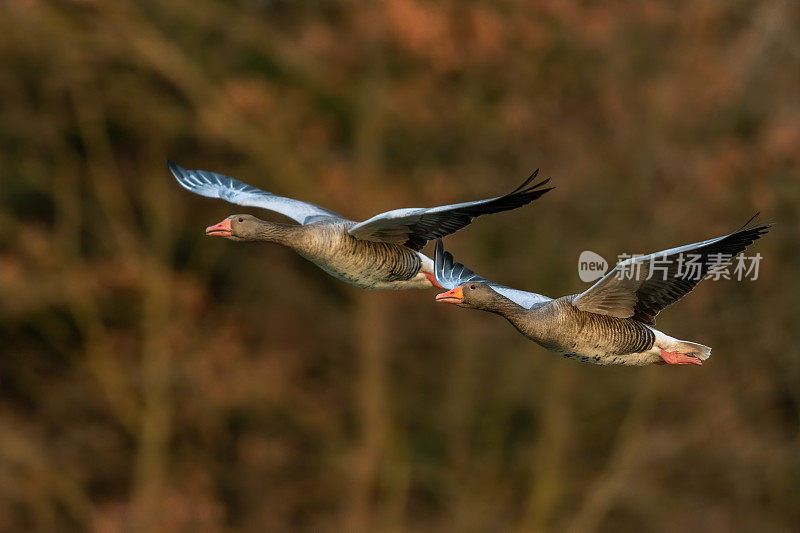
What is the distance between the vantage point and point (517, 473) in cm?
2153

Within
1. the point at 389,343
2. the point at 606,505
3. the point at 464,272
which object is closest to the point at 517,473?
the point at 606,505

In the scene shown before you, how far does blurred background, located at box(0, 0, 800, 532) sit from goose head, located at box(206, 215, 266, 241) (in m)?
12.3

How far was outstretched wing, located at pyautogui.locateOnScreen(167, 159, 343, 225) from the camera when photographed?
7988 mm

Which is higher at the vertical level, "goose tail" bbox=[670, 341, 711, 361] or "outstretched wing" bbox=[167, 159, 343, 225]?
"outstretched wing" bbox=[167, 159, 343, 225]

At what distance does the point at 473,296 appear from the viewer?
6.27 meters

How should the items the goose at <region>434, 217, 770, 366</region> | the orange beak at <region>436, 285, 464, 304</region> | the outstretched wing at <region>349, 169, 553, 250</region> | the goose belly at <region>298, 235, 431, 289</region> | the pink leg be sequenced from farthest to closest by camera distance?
the goose belly at <region>298, 235, 431, 289</region>, the pink leg, the orange beak at <region>436, 285, 464, 304</region>, the goose at <region>434, 217, 770, 366</region>, the outstretched wing at <region>349, 169, 553, 250</region>

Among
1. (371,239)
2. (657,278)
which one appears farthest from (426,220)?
(657,278)

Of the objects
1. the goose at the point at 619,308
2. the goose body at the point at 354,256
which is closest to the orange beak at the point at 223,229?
the goose body at the point at 354,256

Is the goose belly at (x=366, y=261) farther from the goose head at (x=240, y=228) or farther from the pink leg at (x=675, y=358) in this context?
the pink leg at (x=675, y=358)

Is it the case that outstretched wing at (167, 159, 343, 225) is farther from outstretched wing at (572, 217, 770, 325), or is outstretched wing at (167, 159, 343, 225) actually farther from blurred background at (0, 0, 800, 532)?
blurred background at (0, 0, 800, 532)

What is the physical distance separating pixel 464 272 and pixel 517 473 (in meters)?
15.0

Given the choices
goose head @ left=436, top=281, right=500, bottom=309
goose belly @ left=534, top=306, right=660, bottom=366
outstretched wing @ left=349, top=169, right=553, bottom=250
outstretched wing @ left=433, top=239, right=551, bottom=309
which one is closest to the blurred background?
outstretched wing @ left=433, top=239, right=551, bottom=309

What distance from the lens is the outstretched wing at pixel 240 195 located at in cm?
799

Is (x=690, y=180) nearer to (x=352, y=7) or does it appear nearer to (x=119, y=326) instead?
(x=352, y=7)
